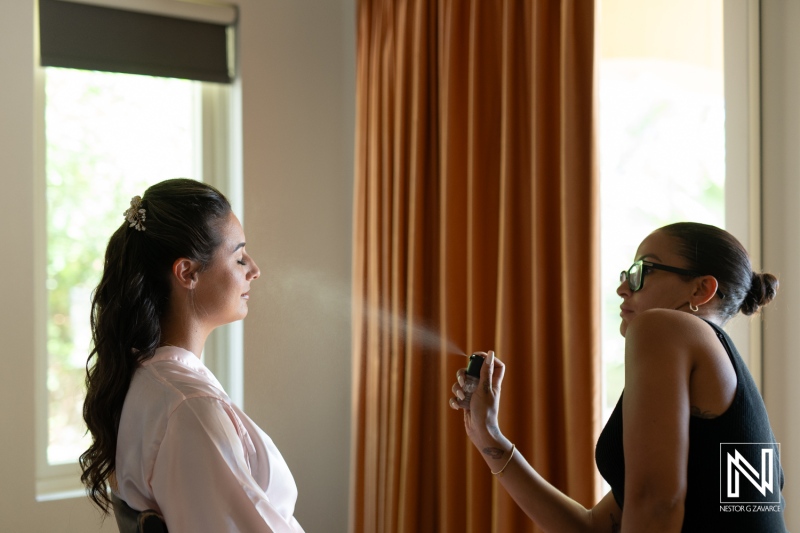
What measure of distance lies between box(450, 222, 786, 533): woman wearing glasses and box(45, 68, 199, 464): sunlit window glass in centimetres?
243

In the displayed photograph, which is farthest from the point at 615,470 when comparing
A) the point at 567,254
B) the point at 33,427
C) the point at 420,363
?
the point at 33,427

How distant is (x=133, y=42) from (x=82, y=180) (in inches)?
24.3

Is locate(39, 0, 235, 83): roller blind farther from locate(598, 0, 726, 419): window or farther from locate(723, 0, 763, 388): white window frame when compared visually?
locate(723, 0, 763, 388): white window frame

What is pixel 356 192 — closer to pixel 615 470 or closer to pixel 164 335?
pixel 164 335

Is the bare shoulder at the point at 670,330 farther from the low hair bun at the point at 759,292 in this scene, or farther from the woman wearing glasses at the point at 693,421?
the low hair bun at the point at 759,292

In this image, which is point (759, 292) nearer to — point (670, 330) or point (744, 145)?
point (670, 330)

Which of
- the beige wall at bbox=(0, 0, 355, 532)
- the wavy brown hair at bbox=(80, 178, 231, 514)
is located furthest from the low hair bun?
the beige wall at bbox=(0, 0, 355, 532)

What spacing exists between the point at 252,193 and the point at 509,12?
55.2 inches

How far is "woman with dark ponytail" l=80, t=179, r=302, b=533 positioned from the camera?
140 centimetres

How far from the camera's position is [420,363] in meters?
2.88

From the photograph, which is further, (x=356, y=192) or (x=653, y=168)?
(x=356, y=192)

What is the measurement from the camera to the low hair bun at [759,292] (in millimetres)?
1549

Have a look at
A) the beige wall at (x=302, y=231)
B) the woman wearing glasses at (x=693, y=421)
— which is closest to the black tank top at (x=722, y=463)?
the woman wearing glasses at (x=693, y=421)

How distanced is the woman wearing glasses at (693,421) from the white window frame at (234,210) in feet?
7.21
